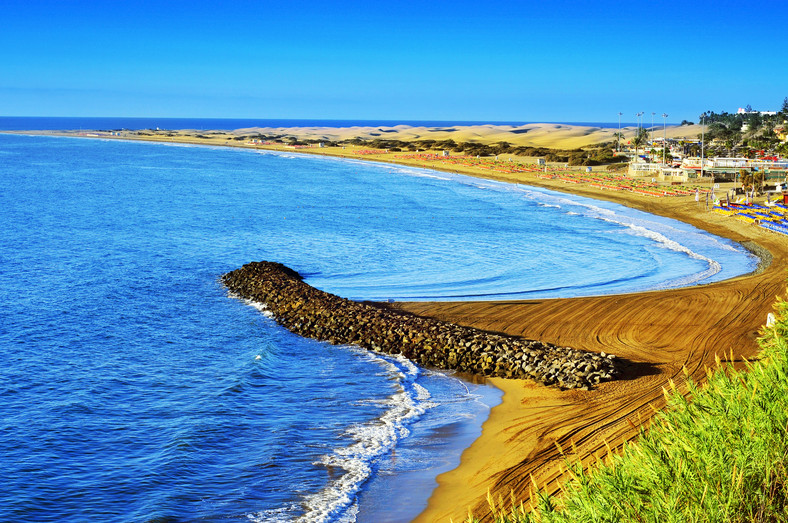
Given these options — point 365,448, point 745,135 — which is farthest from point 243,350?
point 745,135

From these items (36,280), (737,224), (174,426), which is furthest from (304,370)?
(737,224)

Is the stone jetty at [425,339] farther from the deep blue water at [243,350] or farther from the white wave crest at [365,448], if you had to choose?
the white wave crest at [365,448]

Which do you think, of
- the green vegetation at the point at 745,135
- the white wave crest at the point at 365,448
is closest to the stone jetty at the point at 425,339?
the white wave crest at the point at 365,448

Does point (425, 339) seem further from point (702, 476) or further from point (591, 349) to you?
point (702, 476)

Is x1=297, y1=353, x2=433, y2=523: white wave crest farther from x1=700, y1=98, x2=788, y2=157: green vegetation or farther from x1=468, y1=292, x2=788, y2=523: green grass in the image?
x1=700, y1=98, x2=788, y2=157: green vegetation

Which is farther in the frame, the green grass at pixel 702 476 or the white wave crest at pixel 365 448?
the white wave crest at pixel 365 448
